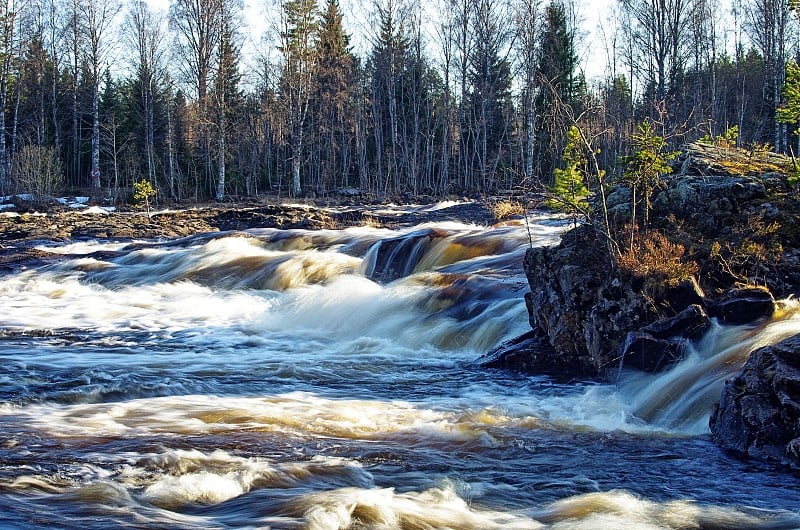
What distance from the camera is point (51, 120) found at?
1850 inches

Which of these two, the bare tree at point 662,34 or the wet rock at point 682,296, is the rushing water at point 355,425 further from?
the bare tree at point 662,34

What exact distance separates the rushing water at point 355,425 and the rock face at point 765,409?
0.20 m

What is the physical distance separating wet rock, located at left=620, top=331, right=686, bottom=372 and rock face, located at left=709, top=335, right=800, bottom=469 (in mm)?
1403

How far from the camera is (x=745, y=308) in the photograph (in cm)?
777

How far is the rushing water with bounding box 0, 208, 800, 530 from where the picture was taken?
474 cm

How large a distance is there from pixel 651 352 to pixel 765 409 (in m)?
1.93

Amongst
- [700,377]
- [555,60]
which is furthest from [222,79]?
[700,377]

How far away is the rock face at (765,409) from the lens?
557 centimetres

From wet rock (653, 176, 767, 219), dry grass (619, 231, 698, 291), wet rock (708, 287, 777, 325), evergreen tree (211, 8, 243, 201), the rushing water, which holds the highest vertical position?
evergreen tree (211, 8, 243, 201)

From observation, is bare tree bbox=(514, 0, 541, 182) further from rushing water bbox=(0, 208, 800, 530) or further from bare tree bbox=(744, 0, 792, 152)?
rushing water bbox=(0, 208, 800, 530)

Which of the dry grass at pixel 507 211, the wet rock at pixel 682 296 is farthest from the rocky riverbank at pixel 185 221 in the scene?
the wet rock at pixel 682 296

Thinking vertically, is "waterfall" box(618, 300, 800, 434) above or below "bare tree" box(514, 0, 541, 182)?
below

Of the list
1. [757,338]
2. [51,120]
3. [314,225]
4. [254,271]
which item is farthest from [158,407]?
[51,120]

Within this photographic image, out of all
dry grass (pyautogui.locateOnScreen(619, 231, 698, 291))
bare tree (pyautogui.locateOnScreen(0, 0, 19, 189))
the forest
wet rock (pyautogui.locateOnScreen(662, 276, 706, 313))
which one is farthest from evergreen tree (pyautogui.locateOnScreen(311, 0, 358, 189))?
wet rock (pyautogui.locateOnScreen(662, 276, 706, 313))
